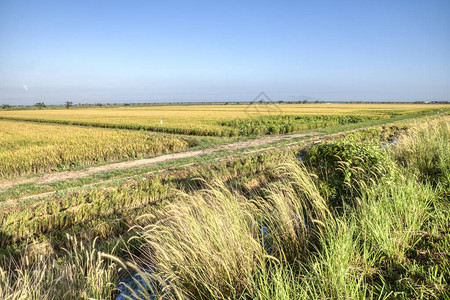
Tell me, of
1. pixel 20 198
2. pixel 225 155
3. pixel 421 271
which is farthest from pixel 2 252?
pixel 225 155

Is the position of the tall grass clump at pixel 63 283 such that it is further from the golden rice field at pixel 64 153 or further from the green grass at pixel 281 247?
the golden rice field at pixel 64 153

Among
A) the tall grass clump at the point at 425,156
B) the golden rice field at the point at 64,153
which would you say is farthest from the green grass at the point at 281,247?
the golden rice field at the point at 64,153

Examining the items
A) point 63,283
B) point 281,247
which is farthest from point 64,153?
point 281,247

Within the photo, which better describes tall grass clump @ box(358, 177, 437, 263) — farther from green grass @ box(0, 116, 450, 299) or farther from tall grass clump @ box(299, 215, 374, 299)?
tall grass clump @ box(299, 215, 374, 299)

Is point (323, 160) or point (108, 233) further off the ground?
point (323, 160)

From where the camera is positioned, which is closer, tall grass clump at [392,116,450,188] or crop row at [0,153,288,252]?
crop row at [0,153,288,252]

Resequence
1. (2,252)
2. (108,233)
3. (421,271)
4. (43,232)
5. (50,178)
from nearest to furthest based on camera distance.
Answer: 1. (421,271)
2. (2,252)
3. (108,233)
4. (43,232)
5. (50,178)

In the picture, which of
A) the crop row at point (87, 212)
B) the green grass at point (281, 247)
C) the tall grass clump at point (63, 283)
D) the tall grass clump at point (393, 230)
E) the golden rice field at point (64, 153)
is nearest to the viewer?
the tall grass clump at point (63, 283)

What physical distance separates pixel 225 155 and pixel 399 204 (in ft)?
34.2

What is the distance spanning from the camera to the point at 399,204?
13.1ft

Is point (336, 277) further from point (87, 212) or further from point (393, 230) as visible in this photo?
point (87, 212)

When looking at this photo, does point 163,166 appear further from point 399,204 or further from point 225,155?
point 399,204

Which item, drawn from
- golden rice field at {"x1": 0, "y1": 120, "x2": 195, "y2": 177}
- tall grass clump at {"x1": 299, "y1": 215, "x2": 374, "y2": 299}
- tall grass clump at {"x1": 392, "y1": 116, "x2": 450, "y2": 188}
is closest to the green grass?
tall grass clump at {"x1": 299, "y1": 215, "x2": 374, "y2": 299}

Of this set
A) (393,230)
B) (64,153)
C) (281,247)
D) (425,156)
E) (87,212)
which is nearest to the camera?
(281,247)
